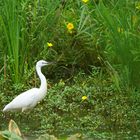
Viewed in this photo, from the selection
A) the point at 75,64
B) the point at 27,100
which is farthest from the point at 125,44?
the point at 75,64

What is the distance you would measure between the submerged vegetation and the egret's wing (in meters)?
0.18

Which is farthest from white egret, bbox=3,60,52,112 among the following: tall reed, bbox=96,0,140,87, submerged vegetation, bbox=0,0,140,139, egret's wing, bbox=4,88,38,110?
tall reed, bbox=96,0,140,87

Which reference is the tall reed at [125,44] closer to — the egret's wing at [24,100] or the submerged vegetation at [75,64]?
the submerged vegetation at [75,64]

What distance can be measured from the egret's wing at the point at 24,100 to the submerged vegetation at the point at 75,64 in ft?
0.58

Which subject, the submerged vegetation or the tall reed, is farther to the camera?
the tall reed

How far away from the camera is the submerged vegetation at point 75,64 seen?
7.35 m

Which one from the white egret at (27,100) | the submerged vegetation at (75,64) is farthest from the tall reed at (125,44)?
the white egret at (27,100)

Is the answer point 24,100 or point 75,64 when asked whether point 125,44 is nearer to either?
point 24,100

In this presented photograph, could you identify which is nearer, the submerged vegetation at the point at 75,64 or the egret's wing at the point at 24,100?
the submerged vegetation at the point at 75,64

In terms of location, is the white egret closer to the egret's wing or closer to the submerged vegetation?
the egret's wing

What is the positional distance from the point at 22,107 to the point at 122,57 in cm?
131

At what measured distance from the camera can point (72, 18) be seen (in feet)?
31.0

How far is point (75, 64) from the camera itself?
942 cm

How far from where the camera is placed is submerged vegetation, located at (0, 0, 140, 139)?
24.1 ft
